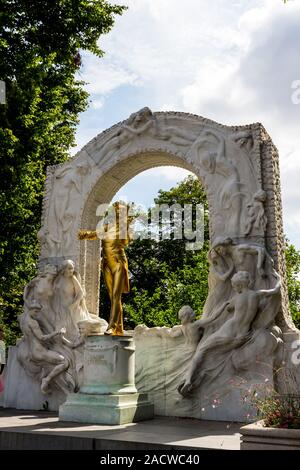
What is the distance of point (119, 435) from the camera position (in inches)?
244

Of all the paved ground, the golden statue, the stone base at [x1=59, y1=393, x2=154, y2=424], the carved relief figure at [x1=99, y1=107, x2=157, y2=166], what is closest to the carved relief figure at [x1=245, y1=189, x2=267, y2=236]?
the golden statue

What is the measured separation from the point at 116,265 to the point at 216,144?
3142mm

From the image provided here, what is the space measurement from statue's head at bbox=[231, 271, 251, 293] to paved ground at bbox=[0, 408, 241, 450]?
2081 mm

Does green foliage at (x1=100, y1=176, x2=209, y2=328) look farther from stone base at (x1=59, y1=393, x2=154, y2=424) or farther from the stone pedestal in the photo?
stone base at (x1=59, y1=393, x2=154, y2=424)

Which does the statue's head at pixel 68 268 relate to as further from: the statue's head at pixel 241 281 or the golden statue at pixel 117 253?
the statue's head at pixel 241 281

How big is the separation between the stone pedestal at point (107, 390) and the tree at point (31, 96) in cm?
513

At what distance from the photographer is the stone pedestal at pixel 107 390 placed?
7445 millimetres

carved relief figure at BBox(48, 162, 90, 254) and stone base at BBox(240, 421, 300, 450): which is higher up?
carved relief figure at BBox(48, 162, 90, 254)

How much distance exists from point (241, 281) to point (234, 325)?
71 cm

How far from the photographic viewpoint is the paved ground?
5.70m

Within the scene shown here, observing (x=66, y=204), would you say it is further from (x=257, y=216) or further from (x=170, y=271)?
(x=170, y=271)

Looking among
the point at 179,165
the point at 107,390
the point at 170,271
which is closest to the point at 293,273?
the point at 170,271

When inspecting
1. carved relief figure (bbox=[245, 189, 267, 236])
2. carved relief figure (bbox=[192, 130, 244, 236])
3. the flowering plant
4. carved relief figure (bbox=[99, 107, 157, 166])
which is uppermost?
carved relief figure (bbox=[99, 107, 157, 166])

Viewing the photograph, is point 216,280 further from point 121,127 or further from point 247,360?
point 121,127
